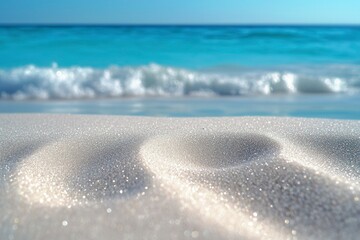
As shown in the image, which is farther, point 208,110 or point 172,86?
point 172,86

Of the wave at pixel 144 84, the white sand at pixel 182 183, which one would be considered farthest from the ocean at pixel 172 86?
the white sand at pixel 182 183

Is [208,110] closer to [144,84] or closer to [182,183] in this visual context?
[144,84]

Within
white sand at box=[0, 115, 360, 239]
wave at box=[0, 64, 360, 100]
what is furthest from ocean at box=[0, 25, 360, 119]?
white sand at box=[0, 115, 360, 239]

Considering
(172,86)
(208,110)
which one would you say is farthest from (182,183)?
(172,86)

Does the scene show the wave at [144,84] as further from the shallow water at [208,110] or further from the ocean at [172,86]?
the shallow water at [208,110]

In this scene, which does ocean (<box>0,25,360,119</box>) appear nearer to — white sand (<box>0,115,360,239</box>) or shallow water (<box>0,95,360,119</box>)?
shallow water (<box>0,95,360,119</box>)

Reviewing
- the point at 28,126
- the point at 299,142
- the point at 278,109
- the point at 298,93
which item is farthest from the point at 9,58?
the point at 299,142
